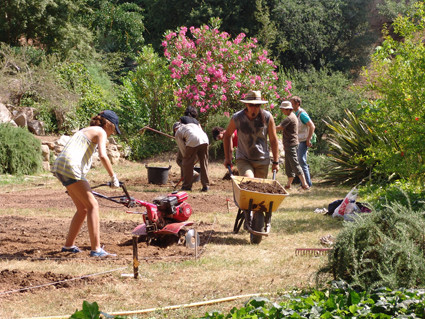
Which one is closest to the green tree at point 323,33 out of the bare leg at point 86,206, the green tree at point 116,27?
the green tree at point 116,27

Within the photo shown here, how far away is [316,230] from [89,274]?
3980 millimetres

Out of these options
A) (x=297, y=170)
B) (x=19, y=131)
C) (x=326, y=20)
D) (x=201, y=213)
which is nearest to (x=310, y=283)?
(x=201, y=213)

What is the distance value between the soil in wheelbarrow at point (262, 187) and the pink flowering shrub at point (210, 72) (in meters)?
11.1

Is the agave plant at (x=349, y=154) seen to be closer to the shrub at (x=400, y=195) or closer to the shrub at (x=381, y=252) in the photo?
the shrub at (x=400, y=195)

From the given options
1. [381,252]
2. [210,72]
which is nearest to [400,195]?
[381,252]

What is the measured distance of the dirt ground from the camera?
20.1 ft

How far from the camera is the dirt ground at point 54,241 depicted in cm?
612

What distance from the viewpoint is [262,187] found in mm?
8148

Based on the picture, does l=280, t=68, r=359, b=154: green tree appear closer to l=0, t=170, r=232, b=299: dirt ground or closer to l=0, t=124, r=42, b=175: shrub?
l=0, t=124, r=42, b=175: shrub

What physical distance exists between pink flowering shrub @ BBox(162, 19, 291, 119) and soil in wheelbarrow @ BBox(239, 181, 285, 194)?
11.1 m

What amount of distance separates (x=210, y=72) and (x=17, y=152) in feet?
22.2

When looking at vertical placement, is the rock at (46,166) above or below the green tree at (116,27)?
below

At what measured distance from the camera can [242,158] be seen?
8.87m

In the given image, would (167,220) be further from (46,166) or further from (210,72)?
(210,72)
